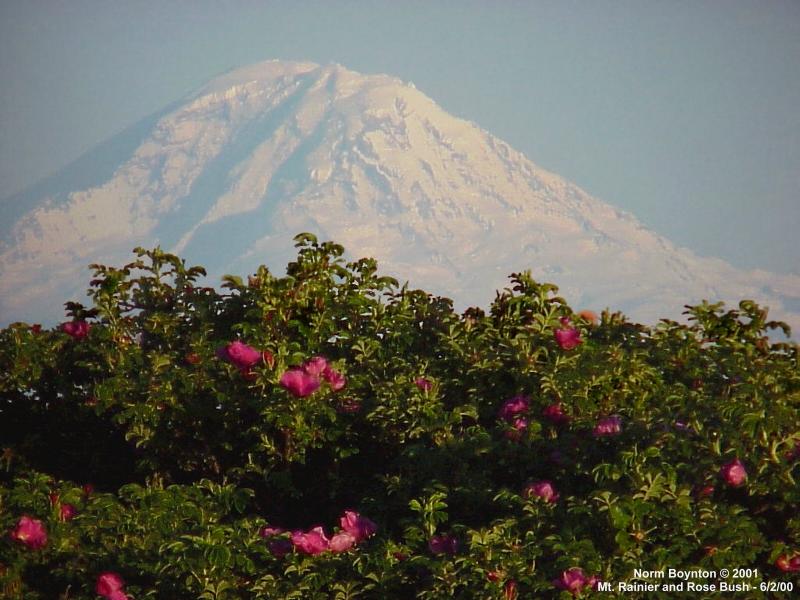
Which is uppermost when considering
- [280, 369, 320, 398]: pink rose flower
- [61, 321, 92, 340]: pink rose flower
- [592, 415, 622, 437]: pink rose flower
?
[61, 321, 92, 340]: pink rose flower

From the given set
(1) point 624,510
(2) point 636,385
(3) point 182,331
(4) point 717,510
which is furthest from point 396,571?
(3) point 182,331

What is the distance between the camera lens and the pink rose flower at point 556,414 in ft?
23.6

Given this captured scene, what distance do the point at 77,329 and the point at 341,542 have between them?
3097 mm

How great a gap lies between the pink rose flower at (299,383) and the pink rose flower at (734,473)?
7.69 ft

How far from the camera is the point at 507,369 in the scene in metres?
7.75

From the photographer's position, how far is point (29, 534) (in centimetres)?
666

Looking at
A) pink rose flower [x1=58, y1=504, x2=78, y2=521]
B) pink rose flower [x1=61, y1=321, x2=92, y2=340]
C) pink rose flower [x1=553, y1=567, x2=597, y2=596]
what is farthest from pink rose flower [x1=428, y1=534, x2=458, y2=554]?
pink rose flower [x1=61, y1=321, x2=92, y2=340]

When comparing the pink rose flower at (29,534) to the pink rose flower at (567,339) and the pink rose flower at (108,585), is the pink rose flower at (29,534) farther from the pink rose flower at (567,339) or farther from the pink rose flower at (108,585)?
the pink rose flower at (567,339)

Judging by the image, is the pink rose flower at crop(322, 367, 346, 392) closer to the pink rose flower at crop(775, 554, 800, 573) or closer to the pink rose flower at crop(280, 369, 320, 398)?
the pink rose flower at crop(280, 369, 320, 398)

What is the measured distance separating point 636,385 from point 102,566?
325cm

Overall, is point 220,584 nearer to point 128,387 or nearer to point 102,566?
point 102,566

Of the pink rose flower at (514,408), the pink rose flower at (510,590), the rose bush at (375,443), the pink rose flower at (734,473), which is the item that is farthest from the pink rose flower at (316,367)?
the pink rose flower at (734,473)

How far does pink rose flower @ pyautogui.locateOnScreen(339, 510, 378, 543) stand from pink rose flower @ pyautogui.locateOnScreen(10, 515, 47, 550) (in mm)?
1616

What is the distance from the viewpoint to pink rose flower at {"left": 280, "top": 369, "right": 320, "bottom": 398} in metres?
7.08
